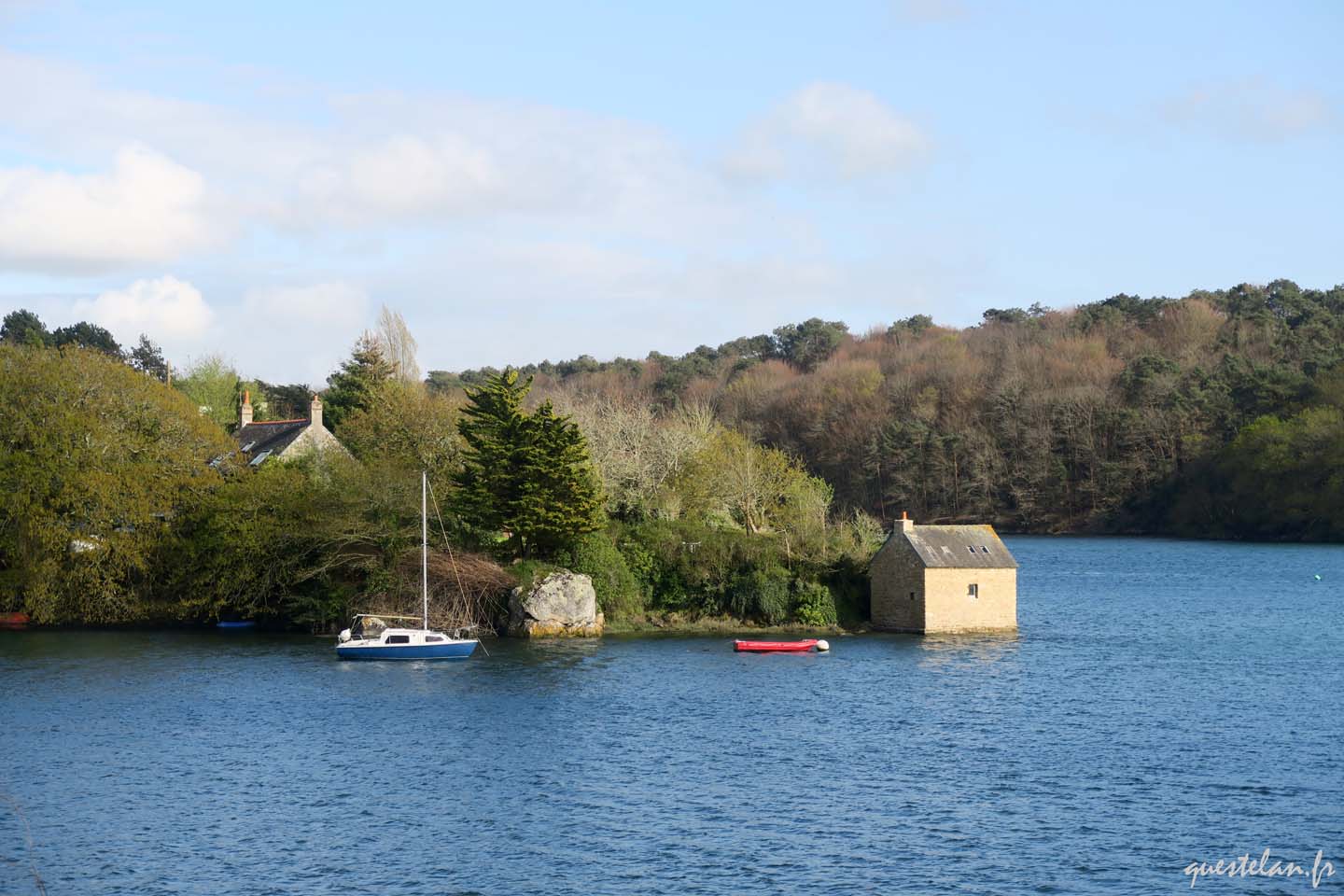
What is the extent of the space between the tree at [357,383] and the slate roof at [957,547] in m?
39.6

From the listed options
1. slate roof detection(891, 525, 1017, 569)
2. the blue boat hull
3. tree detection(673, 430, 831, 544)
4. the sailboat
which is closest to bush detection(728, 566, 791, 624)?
slate roof detection(891, 525, 1017, 569)

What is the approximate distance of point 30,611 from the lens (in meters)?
61.1

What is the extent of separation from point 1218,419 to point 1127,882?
382 feet

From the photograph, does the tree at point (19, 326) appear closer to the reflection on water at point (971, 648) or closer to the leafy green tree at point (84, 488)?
the leafy green tree at point (84, 488)

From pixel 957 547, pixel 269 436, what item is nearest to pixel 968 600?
pixel 957 547

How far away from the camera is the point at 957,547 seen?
186 ft

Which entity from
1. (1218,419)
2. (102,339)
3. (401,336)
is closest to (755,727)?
(401,336)

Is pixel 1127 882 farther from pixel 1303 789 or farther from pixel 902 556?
pixel 902 556

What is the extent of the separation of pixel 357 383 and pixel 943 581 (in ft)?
150

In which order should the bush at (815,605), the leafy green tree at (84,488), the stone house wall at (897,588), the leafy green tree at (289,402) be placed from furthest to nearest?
the leafy green tree at (289,402) → the leafy green tree at (84,488) → the bush at (815,605) → the stone house wall at (897,588)

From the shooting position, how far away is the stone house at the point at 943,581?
55938mm

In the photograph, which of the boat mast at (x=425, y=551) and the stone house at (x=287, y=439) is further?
the stone house at (x=287, y=439)

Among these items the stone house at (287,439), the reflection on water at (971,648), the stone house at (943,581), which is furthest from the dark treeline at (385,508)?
the reflection on water at (971,648)

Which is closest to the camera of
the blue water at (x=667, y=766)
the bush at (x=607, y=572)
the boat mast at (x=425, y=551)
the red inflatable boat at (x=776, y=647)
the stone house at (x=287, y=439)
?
the blue water at (x=667, y=766)
